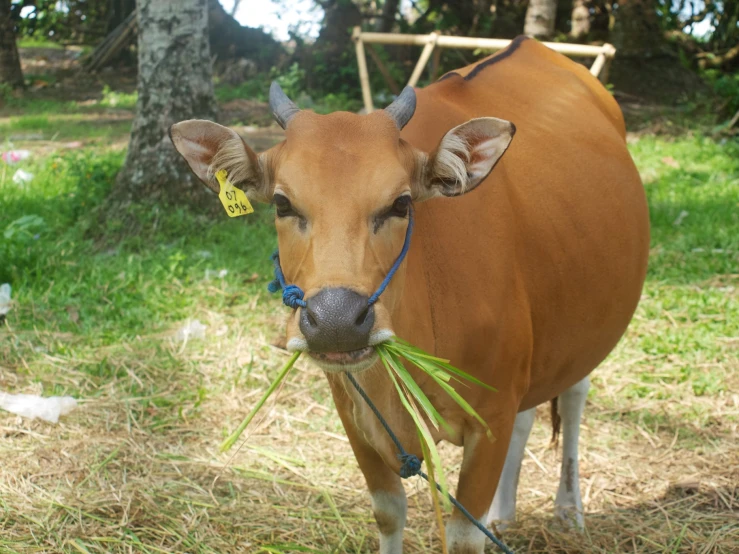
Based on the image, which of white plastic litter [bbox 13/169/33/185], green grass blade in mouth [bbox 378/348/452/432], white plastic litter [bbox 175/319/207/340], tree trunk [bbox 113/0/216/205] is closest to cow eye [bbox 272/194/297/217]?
green grass blade in mouth [bbox 378/348/452/432]

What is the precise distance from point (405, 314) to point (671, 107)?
10486mm

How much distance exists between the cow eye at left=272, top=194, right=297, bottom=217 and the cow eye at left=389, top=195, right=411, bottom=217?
0.95 ft

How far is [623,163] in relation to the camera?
3865 mm

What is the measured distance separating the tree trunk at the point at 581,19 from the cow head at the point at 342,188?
10411mm

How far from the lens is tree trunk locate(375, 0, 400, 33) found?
43.8 feet

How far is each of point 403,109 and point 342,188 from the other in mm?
468

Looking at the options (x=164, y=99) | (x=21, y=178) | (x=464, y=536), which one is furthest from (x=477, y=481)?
(x=21, y=178)

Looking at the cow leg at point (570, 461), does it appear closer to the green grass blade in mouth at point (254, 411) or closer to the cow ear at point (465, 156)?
the cow ear at point (465, 156)

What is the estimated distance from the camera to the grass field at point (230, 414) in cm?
354

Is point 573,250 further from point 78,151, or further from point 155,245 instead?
point 78,151

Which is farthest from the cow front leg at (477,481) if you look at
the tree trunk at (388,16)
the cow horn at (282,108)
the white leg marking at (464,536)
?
the tree trunk at (388,16)

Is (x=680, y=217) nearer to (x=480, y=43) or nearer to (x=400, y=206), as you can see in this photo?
(x=480, y=43)

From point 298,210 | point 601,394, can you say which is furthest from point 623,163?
point 298,210

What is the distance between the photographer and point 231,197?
264 centimetres
